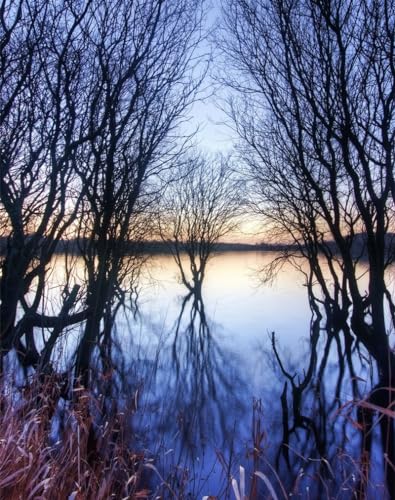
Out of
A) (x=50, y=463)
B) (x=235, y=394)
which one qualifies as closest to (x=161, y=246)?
(x=235, y=394)

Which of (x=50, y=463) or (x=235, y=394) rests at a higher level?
(x=50, y=463)

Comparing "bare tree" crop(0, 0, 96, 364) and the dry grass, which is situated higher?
"bare tree" crop(0, 0, 96, 364)

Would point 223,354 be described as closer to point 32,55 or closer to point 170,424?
point 170,424

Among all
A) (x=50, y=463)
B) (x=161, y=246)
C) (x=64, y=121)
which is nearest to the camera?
(x=50, y=463)

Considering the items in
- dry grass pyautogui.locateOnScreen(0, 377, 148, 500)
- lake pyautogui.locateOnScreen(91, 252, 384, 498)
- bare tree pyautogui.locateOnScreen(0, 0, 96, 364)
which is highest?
bare tree pyautogui.locateOnScreen(0, 0, 96, 364)

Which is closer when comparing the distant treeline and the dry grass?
the dry grass

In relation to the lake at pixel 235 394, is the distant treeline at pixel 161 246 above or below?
above

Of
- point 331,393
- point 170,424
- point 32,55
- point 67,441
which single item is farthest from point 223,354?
point 67,441

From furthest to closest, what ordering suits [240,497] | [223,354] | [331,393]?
1. [223,354]
2. [331,393]
3. [240,497]

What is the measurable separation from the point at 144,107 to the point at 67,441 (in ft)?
18.8

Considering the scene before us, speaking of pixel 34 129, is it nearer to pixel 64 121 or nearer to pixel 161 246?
pixel 64 121

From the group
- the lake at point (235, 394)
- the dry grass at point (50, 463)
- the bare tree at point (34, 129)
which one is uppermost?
the bare tree at point (34, 129)

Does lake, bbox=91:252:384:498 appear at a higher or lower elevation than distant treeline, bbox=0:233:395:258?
lower

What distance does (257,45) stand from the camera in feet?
24.5
